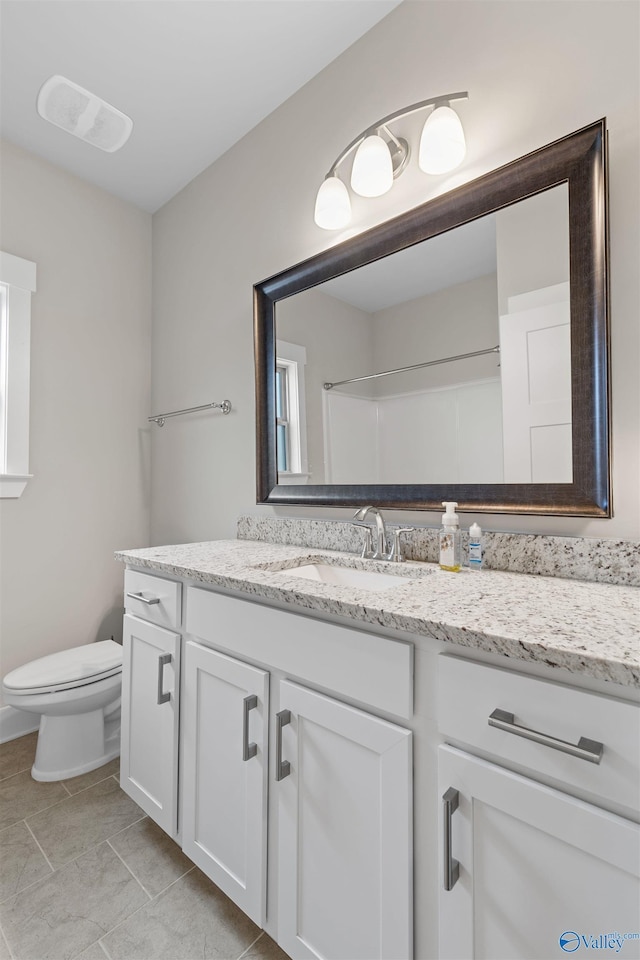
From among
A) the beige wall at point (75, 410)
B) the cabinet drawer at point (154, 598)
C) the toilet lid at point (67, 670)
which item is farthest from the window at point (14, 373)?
the cabinet drawer at point (154, 598)

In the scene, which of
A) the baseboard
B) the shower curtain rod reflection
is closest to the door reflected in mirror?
the shower curtain rod reflection

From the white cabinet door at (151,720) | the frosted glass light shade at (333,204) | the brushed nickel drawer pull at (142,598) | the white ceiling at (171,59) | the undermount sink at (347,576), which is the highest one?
the white ceiling at (171,59)

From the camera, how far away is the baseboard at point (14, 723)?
2045mm

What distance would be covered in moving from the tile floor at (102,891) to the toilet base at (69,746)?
8cm

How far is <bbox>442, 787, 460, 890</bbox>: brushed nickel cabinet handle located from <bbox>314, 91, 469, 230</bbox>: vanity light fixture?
1.49m

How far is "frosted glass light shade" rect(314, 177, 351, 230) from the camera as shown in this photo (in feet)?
5.17

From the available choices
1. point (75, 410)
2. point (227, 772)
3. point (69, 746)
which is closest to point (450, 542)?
point (227, 772)

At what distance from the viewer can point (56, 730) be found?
181cm

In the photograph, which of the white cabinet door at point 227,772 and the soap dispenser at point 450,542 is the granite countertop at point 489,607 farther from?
the white cabinet door at point 227,772

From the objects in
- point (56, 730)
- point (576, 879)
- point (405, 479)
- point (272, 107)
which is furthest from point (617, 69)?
point (56, 730)

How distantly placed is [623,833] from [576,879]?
10 centimetres

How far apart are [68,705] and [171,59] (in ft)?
7.79

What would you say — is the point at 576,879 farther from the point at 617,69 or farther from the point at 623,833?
→ the point at 617,69

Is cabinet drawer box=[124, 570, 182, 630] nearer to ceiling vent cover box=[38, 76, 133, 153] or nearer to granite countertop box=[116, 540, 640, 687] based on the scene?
granite countertop box=[116, 540, 640, 687]
